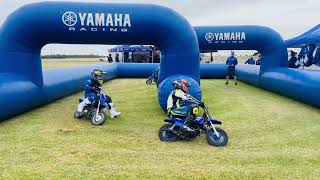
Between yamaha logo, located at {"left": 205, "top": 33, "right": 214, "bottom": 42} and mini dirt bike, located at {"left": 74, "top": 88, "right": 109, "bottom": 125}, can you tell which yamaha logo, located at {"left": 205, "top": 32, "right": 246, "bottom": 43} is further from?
mini dirt bike, located at {"left": 74, "top": 88, "right": 109, "bottom": 125}

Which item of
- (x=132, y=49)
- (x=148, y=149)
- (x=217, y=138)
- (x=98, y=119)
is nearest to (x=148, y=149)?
(x=148, y=149)

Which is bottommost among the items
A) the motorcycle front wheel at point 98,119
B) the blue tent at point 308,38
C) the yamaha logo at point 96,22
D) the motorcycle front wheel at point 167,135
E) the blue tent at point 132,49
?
the blue tent at point 132,49

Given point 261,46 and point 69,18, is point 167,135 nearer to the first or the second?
point 69,18

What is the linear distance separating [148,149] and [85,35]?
4.59 meters

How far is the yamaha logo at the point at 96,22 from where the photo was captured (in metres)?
9.02

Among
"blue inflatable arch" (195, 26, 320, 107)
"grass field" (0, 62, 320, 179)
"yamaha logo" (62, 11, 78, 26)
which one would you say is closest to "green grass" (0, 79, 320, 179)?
"grass field" (0, 62, 320, 179)

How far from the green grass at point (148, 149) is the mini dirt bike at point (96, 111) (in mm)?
182

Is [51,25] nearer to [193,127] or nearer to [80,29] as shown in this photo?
[80,29]

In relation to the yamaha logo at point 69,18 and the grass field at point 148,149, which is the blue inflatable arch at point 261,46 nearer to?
the grass field at point 148,149

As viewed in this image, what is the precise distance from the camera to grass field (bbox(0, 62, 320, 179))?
4855mm

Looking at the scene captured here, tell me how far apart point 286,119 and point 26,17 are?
723cm

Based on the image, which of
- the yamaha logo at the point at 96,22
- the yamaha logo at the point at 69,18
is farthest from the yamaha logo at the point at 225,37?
the yamaha logo at the point at 69,18

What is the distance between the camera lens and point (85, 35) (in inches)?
366

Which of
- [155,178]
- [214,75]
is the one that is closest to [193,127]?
[155,178]
